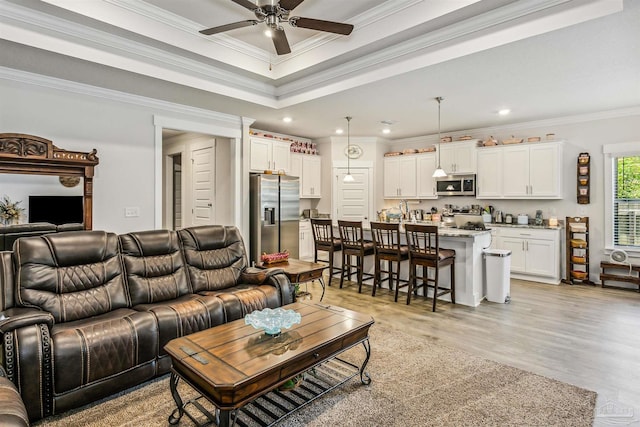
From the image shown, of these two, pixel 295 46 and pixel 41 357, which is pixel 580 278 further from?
pixel 41 357

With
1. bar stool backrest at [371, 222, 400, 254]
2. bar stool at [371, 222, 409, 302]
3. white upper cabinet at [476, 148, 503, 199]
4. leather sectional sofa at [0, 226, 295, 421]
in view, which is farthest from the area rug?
white upper cabinet at [476, 148, 503, 199]

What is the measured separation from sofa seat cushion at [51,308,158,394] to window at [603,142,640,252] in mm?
6560

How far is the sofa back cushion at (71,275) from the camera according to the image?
2469 millimetres

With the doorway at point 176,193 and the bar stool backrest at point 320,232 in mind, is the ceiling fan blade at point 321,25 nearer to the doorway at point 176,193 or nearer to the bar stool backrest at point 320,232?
the bar stool backrest at point 320,232

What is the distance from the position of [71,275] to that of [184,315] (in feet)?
3.03

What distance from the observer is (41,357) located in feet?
6.59

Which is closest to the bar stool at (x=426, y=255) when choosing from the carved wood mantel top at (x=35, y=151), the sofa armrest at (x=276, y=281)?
the sofa armrest at (x=276, y=281)

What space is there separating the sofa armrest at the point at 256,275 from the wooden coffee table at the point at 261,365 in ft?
2.66

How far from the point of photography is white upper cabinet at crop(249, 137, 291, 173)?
615 cm

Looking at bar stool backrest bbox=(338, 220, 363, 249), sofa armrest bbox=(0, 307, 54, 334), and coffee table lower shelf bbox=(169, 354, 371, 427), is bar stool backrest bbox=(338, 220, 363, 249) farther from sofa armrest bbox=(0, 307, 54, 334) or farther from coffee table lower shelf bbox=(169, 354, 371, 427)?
sofa armrest bbox=(0, 307, 54, 334)

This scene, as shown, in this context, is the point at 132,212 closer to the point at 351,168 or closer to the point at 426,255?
the point at 426,255

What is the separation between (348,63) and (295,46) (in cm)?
67

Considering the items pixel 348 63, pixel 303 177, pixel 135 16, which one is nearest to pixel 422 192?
pixel 303 177

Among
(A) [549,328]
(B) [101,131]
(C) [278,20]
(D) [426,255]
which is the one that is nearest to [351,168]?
(D) [426,255]
